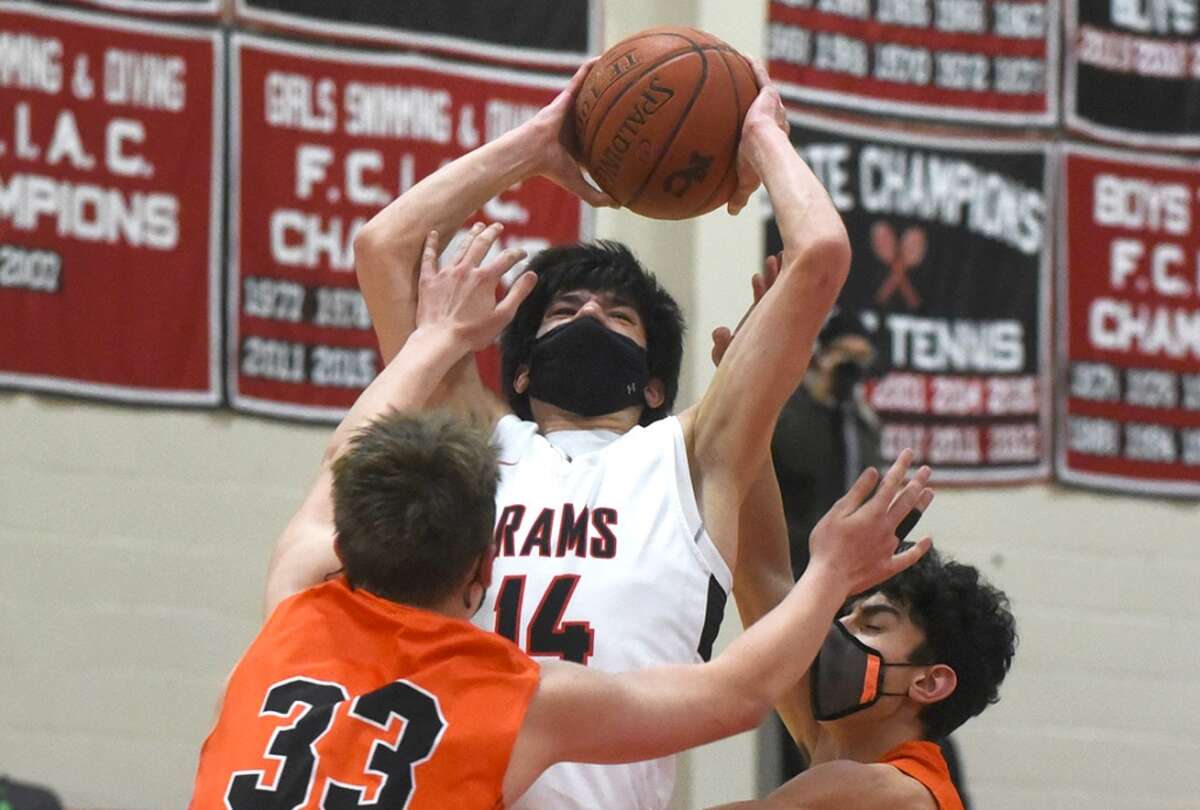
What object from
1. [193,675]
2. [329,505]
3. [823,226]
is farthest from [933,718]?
[193,675]

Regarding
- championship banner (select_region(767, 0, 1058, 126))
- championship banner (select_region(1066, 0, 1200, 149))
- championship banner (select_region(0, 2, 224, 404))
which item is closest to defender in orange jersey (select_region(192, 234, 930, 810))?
championship banner (select_region(0, 2, 224, 404))

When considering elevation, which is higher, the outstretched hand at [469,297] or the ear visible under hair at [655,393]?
the outstretched hand at [469,297]

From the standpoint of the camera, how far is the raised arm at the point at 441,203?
3.49 m

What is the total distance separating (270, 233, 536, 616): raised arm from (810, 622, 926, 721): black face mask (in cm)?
86

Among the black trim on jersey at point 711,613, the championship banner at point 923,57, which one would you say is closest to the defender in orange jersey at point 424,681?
the black trim on jersey at point 711,613

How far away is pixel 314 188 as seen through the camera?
6684 millimetres

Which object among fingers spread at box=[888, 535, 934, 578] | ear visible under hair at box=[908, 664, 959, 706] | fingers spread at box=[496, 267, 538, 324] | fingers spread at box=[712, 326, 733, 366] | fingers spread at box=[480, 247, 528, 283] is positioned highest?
A: fingers spread at box=[480, 247, 528, 283]

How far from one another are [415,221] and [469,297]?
340 mm

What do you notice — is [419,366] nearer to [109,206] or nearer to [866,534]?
[866,534]

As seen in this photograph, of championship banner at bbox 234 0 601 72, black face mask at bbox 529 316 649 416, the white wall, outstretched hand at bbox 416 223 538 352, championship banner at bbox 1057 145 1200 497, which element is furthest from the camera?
championship banner at bbox 1057 145 1200 497

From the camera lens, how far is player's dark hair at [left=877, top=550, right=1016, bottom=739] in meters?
3.46

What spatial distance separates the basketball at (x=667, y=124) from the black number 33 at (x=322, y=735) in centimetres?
133

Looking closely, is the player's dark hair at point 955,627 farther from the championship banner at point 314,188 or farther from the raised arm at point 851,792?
the championship banner at point 314,188

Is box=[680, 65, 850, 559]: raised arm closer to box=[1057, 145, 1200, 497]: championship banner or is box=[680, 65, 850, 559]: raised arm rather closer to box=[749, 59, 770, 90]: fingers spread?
box=[749, 59, 770, 90]: fingers spread
